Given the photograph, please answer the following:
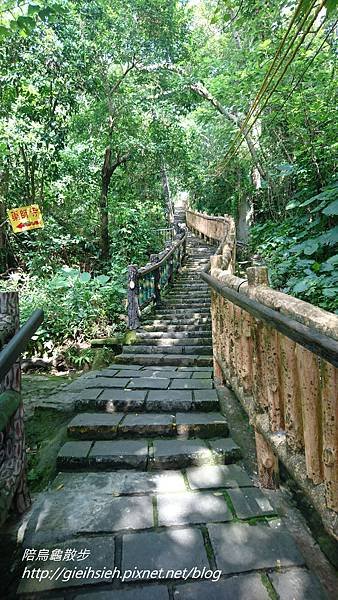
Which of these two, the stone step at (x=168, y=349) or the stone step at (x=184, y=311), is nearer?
the stone step at (x=168, y=349)

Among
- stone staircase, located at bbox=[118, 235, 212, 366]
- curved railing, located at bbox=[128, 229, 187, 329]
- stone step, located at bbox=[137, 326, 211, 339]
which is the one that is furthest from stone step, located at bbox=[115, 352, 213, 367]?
curved railing, located at bbox=[128, 229, 187, 329]

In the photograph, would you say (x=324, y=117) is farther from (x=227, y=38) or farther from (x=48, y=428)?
(x=227, y=38)

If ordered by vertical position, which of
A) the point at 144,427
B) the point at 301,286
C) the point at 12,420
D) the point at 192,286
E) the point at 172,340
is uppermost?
the point at 192,286

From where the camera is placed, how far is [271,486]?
75.1 inches

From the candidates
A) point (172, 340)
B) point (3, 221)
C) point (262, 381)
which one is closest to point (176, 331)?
point (172, 340)

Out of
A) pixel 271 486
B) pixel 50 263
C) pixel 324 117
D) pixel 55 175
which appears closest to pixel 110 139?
pixel 55 175

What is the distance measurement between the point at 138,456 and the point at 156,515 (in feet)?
1.63

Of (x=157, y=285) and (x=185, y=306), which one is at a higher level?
(x=157, y=285)

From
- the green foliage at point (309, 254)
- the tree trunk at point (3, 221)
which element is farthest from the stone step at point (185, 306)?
the tree trunk at point (3, 221)

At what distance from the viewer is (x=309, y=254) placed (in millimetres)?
4375

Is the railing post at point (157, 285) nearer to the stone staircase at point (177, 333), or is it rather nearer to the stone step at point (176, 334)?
the stone staircase at point (177, 333)

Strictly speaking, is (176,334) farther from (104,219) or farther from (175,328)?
(104,219)

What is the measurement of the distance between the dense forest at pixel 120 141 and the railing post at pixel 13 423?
315cm

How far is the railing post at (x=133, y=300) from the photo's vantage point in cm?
546
